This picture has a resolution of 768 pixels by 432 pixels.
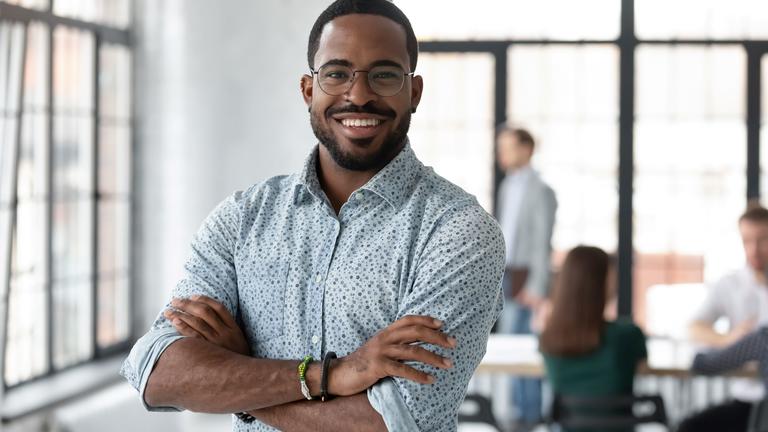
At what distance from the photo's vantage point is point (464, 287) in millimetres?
1784

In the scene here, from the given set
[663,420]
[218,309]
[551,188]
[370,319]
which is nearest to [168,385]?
[218,309]

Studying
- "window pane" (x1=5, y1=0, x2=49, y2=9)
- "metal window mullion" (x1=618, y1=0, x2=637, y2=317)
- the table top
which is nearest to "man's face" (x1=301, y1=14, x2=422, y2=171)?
Answer: the table top

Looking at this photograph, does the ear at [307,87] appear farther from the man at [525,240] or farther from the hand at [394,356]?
the man at [525,240]

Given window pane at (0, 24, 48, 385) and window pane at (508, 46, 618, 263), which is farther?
window pane at (508, 46, 618, 263)

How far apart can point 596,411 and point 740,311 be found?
1008mm

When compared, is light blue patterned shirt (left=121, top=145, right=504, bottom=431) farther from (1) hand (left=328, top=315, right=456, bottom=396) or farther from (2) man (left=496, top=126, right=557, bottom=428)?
(2) man (left=496, top=126, right=557, bottom=428)

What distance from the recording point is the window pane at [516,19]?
22.3 ft

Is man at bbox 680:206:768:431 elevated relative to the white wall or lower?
lower

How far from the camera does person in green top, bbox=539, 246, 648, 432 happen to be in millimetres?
4043

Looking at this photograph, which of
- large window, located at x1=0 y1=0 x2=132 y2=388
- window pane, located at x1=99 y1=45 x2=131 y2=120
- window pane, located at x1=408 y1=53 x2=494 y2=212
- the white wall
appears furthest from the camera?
window pane, located at x1=408 y1=53 x2=494 y2=212

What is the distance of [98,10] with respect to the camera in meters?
5.82

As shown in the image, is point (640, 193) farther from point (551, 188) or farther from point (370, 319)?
point (370, 319)

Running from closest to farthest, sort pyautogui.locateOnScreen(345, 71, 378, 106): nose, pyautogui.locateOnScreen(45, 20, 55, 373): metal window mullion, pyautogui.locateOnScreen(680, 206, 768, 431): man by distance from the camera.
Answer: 1. pyautogui.locateOnScreen(345, 71, 378, 106): nose
2. pyautogui.locateOnScreen(680, 206, 768, 431): man
3. pyautogui.locateOnScreen(45, 20, 55, 373): metal window mullion

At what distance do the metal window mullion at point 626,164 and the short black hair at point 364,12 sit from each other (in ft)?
A: 16.6
